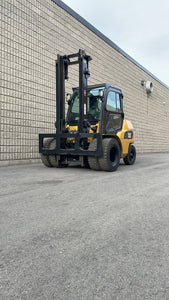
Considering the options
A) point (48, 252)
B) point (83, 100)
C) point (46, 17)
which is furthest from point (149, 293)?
point (46, 17)

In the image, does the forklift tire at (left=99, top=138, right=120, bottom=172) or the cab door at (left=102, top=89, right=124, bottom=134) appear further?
the cab door at (left=102, top=89, right=124, bottom=134)

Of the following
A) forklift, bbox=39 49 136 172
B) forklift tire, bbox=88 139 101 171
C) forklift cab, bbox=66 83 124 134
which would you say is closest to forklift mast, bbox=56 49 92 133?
forklift, bbox=39 49 136 172

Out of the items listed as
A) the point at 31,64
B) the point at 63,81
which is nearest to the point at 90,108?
the point at 63,81

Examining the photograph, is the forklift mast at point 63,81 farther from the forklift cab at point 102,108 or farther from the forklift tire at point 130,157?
the forklift tire at point 130,157

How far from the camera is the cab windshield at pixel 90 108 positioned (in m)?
6.39

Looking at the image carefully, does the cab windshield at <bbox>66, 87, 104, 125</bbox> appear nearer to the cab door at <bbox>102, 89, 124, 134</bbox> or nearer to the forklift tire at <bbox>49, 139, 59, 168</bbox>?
the cab door at <bbox>102, 89, 124, 134</bbox>

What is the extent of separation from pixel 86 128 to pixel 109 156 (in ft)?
3.21

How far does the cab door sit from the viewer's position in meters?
6.32

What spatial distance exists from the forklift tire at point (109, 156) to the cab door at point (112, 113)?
1.49 feet

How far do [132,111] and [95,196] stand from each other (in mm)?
14479

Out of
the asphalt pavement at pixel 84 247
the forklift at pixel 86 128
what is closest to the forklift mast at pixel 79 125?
the forklift at pixel 86 128

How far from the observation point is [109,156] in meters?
5.86

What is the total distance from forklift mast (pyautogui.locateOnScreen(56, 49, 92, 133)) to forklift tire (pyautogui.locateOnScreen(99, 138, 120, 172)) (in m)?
0.77

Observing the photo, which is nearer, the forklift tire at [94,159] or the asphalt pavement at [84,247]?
the asphalt pavement at [84,247]
